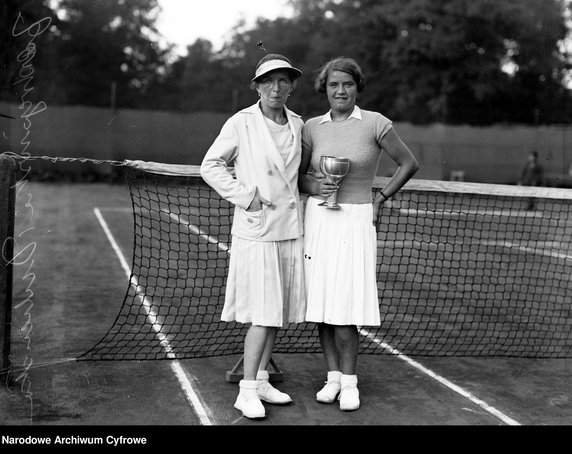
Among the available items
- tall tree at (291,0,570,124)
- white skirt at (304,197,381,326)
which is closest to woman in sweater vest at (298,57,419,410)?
white skirt at (304,197,381,326)

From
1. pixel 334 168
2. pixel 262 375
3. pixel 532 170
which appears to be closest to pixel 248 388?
pixel 262 375

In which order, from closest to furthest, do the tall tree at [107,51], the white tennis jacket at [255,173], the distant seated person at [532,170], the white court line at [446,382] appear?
the white tennis jacket at [255,173] < the white court line at [446,382] < the distant seated person at [532,170] < the tall tree at [107,51]

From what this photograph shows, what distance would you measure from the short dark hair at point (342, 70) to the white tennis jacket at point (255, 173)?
0.42 m

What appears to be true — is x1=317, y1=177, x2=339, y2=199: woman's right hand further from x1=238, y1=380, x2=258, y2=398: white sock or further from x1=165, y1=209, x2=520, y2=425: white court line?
x1=165, y1=209, x2=520, y2=425: white court line

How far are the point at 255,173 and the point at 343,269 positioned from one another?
0.75m

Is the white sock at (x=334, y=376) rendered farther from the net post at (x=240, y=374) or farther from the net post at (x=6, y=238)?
the net post at (x=6, y=238)

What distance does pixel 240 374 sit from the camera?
15.6ft

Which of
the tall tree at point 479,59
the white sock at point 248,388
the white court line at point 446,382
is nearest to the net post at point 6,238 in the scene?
the white sock at point 248,388

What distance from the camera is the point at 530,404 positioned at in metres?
4.54

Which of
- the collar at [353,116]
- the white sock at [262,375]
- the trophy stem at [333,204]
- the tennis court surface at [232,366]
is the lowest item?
the tennis court surface at [232,366]

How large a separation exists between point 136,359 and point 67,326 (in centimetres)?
127

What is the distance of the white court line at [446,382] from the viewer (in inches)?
169

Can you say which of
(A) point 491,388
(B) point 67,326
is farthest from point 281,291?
(B) point 67,326
